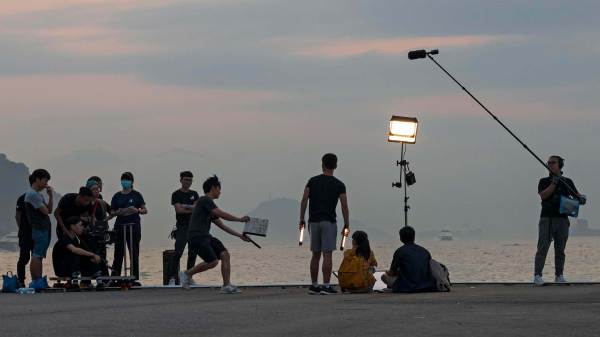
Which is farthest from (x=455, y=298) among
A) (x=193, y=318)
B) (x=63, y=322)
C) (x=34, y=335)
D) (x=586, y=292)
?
(x=34, y=335)

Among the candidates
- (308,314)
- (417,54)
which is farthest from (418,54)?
(308,314)

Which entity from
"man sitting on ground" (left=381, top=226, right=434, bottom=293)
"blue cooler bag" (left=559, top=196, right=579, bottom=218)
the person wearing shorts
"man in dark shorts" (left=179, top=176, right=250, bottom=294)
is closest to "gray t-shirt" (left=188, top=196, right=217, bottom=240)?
"man in dark shorts" (left=179, top=176, right=250, bottom=294)

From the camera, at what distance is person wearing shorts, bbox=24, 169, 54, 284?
20.0 m

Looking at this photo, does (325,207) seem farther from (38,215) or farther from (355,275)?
(38,215)

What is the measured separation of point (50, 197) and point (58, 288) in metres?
1.35

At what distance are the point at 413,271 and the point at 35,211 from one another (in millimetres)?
5659

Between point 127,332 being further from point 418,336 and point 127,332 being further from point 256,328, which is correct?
point 418,336

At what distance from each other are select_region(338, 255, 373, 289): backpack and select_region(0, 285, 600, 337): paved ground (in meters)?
0.68

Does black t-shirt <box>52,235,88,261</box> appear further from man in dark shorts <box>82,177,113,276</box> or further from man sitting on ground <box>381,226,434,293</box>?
man sitting on ground <box>381,226,434,293</box>

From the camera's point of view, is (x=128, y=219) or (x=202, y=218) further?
(x=128, y=219)

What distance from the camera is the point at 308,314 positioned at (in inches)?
531

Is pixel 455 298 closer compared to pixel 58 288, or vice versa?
pixel 455 298

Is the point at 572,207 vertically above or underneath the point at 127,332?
above

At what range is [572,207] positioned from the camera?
66.1 ft
